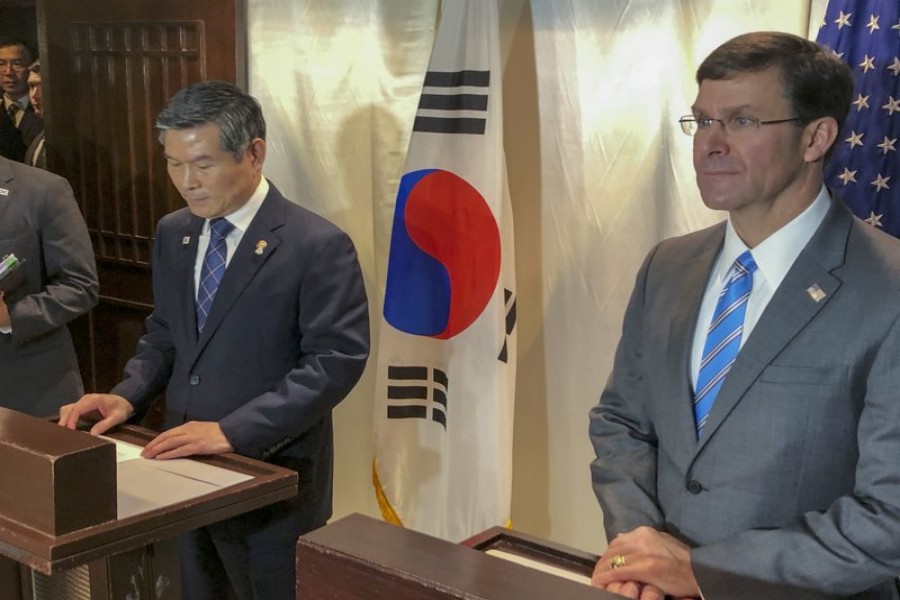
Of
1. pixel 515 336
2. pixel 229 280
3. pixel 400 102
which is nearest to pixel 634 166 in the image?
pixel 515 336

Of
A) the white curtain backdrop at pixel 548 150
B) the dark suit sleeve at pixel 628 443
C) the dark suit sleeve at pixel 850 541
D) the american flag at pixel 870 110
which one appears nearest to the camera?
the dark suit sleeve at pixel 850 541

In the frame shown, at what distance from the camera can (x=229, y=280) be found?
74.2 inches

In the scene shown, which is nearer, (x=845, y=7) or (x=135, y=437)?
(x=135, y=437)

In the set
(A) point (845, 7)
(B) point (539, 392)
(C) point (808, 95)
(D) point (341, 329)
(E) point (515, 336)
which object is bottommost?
(B) point (539, 392)

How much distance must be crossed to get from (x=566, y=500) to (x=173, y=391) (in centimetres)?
132

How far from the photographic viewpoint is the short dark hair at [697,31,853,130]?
1.32 m

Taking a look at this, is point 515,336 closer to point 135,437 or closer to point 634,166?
point 634,166

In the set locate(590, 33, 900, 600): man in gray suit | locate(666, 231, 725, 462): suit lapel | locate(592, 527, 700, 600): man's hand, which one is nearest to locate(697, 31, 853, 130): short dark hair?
locate(590, 33, 900, 600): man in gray suit

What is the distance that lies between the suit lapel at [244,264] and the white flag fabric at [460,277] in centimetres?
78

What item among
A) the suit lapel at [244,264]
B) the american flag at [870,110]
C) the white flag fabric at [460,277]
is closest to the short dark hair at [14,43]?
the white flag fabric at [460,277]

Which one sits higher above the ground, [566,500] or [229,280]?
[229,280]

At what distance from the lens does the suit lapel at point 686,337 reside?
53.4 inches

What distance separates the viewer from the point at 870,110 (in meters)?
2.00

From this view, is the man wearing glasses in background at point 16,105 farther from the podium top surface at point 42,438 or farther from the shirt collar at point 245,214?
the podium top surface at point 42,438
